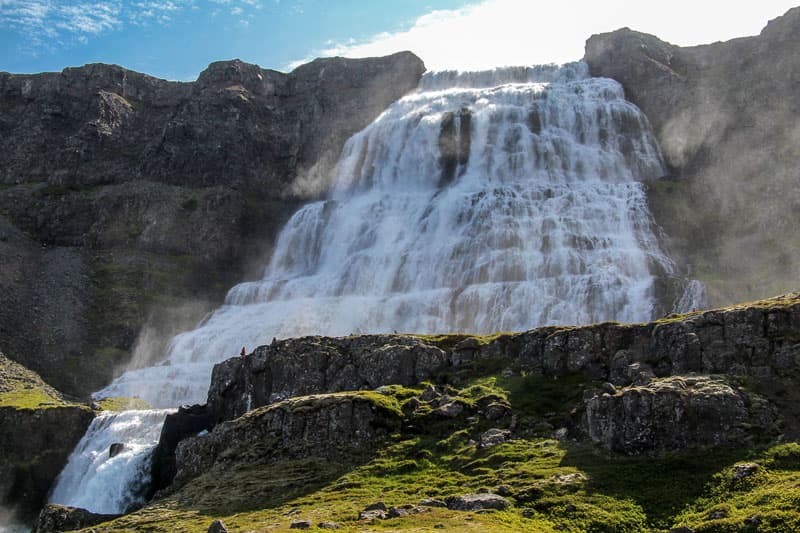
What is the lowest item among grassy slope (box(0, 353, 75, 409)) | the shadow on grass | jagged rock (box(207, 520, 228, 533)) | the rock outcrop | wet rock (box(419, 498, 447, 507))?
the rock outcrop

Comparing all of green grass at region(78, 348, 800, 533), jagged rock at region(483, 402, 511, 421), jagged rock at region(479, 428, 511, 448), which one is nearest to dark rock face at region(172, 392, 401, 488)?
green grass at region(78, 348, 800, 533)

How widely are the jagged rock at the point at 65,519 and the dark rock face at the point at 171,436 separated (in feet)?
23.7

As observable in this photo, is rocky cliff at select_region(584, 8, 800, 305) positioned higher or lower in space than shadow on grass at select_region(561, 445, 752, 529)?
higher

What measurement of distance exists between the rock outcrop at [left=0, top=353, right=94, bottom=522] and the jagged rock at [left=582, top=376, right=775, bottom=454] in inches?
1913

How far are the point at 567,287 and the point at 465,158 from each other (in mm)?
38628

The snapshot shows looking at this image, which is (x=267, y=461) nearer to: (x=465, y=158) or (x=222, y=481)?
(x=222, y=481)

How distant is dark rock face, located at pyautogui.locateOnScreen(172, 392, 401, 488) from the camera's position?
45281mm

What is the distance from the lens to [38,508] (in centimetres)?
6775

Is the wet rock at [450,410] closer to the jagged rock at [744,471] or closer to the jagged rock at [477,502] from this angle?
the jagged rock at [477,502]

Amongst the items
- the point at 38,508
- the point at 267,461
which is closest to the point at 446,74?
the point at 38,508

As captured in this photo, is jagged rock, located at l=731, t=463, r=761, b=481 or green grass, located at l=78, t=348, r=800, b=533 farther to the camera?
jagged rock, located at l=731, t=463, r=761, b=481

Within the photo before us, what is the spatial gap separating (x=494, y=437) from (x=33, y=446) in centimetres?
4580

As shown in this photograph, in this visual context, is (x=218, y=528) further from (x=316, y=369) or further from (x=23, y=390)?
(x=23, y=390)

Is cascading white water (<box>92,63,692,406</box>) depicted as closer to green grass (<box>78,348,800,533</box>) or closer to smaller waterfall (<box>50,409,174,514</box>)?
smaller waterfall (<box>50,409,174,514</box>)
